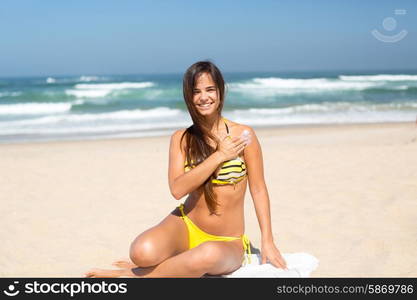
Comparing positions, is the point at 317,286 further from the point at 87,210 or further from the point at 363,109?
the point at 363,109

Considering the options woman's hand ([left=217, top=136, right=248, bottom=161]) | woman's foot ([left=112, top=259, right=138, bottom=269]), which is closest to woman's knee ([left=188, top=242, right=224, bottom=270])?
woman's hand ([left=217, top=136, right=248, bottom=161])

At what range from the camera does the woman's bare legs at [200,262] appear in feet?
10.2

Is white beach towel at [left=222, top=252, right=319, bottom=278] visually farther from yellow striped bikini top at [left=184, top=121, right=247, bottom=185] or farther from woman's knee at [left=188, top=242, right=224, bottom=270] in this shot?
yellow striped bikini top at [left=184, top=121, right=247, bottom=185]

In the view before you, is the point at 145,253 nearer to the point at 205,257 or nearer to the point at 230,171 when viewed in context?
the point at 205,257

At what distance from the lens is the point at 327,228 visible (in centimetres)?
462

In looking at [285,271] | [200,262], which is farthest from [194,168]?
[285,271]

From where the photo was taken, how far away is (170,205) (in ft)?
18.3

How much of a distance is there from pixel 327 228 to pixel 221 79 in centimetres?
207

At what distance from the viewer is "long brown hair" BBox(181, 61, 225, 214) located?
10.5 ft

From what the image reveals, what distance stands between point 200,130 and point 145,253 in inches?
34.4

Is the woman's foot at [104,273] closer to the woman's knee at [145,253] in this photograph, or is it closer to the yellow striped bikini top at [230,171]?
the woman's knee at [145,253]

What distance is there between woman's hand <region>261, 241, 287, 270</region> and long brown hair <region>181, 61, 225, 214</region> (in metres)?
0.42

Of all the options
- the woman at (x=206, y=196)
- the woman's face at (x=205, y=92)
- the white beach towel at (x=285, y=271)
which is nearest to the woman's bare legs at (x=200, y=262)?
the woman at (x=206, y=196)

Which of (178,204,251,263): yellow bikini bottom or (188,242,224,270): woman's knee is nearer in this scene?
(188,242,224,270): woman's knee
